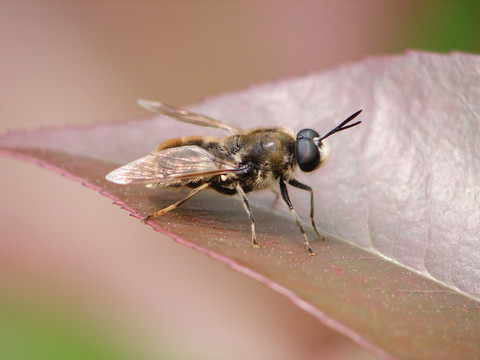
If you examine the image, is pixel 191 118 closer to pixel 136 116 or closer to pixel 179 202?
pixel 179 202

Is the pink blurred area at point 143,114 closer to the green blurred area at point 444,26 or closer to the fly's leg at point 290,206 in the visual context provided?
the green blurred area at point 444,26

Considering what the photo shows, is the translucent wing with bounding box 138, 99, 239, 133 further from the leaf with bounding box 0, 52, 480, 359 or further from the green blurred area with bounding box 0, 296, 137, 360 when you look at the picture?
the green blurred area with bounding box 0, 296, 137, 360

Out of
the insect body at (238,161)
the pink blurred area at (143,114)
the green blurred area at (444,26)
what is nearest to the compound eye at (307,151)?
the insect body at (238,161)

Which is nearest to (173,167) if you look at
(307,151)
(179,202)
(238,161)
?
(179,202)

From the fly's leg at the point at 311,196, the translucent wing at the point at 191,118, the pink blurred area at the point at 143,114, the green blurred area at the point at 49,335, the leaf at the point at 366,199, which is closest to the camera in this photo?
the leaf at the point at 366,199

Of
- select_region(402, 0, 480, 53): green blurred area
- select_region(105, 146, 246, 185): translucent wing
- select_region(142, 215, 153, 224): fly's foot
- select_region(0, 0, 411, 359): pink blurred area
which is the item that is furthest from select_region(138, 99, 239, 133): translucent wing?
select_region(402, 0, 480, 53): green blurred area

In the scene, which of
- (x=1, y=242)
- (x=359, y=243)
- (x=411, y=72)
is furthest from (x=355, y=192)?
(x=1, y=242)

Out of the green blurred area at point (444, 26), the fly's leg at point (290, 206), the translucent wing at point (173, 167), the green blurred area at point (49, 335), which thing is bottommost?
the green blurred area at point (49, 335)
